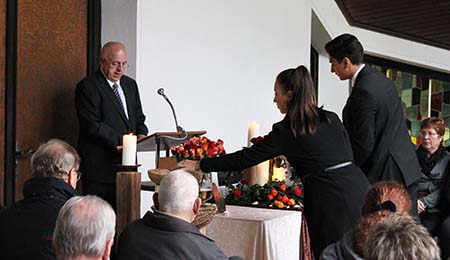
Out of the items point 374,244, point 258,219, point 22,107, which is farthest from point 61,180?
point 22,107

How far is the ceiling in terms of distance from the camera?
9.81 m

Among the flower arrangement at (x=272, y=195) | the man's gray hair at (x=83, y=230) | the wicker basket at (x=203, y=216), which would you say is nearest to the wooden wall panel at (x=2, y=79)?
the flower arrangement at (x=272, y=195)

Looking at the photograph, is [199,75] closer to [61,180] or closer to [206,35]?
[206,35]

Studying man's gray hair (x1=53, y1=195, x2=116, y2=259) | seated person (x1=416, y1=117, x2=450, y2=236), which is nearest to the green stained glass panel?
seated person (x1=416, y1=117, x2=450, y2=236)

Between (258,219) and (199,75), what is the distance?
10.2ft

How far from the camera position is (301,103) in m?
3.31

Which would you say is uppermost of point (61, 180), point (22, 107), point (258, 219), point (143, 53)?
point (143, 53)

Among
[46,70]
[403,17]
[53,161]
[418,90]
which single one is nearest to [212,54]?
[46,70]

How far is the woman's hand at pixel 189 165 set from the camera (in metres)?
3.61

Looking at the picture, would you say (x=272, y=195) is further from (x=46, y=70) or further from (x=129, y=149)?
(x=46, y=70)

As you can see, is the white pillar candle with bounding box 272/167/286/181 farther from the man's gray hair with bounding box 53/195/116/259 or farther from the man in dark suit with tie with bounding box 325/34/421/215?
the man's gray hair with bounding box 53/195/116/259

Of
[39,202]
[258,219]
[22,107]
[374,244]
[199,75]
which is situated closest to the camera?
[374,244]

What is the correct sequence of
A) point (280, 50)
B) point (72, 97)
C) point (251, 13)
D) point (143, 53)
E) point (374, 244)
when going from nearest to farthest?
point (374, 244) → point (72, 97) → point (143, 53) → point (251, 13) → point (280, 50)

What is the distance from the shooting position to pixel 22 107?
5.01m
